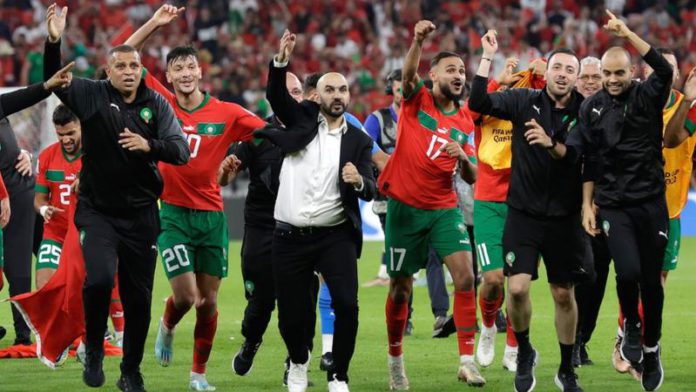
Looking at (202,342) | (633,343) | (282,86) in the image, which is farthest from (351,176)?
(633,343)

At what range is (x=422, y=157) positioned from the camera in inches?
419

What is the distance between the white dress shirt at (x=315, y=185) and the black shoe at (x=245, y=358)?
158 cm

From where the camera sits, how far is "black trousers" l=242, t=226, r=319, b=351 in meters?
10.7

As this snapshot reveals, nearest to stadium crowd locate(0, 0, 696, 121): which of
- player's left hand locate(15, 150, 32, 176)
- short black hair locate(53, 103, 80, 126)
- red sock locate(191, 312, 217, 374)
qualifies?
player's left hand locate(15, 150, 32, 176)

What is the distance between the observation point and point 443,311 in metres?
13.4

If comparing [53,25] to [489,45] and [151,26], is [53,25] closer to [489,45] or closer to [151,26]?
[151,26]

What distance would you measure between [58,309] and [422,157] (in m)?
3.16

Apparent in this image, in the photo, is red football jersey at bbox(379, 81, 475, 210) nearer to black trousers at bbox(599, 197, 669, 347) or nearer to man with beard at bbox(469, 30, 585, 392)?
man with beard at bbox(469, 30, 585, 392)

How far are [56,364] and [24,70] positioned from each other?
16377 mm

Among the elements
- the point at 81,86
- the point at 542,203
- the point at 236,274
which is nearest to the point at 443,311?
the point at 542,203

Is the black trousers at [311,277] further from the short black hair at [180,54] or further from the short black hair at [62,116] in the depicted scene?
the short black hair at [62,116]

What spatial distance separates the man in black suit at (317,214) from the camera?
9398 mm

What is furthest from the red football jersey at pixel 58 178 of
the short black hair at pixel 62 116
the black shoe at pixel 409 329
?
the black shoe at pixel 409 329

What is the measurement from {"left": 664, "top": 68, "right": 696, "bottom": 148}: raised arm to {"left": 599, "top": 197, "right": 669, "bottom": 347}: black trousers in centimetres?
58
